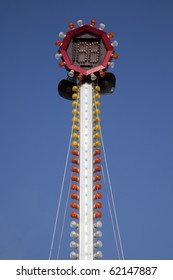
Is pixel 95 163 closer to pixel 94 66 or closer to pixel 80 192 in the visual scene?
pixel 80 192

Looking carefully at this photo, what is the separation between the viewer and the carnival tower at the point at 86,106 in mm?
28875

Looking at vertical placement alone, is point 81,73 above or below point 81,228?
above

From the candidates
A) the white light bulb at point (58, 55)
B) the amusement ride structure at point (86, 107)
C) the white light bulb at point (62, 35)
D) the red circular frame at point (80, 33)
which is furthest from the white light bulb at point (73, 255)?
the white light bulb at point (62, 35)

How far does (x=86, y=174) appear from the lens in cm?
3022

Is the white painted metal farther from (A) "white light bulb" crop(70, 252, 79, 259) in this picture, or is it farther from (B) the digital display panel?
(B) the digital display panel

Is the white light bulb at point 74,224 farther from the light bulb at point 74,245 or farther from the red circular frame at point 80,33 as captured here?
the red circular frame at point 80,33

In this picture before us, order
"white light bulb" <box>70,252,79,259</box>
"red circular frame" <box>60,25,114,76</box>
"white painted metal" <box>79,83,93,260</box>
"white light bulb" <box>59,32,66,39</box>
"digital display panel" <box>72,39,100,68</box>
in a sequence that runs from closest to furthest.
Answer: "white light bulb" <box>70,252,79,259</box> < "white painted metal" <box>79,83,93,260</box> < "red circular frame" <box>60,25,114,76</box> < "digital display panel" <box>72,39,100,68</box> < "white light bulb" <box>59,32,66,39</box>

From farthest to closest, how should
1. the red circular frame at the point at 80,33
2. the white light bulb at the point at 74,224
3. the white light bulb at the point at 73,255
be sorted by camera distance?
1. the red circular frame at the point at 80,33
2. the white light bulb at the point at 74,224
3. the white light bulb at the point at 73,255

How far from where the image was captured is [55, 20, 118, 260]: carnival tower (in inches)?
1137

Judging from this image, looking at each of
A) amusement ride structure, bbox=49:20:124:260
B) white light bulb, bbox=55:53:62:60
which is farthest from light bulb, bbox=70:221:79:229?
white light bulb, bbox=55:53:62:60

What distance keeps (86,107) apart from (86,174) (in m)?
4.27

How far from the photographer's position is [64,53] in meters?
33.8
